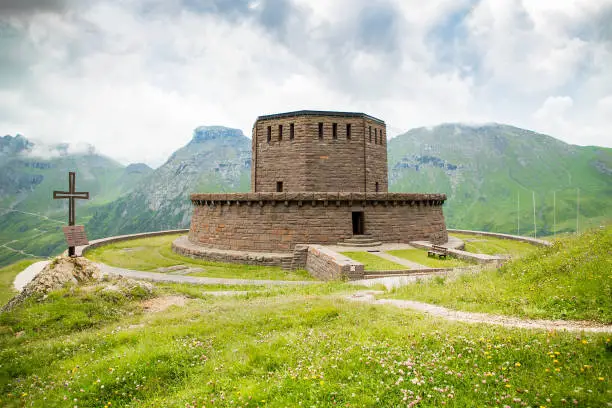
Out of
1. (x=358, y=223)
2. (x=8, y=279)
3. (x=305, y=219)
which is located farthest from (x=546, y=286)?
(x=8, y=279)

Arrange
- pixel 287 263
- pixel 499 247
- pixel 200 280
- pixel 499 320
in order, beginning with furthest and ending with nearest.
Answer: pixel 499 247
pixel 287 263
pixel 200 280
pixel 499 320

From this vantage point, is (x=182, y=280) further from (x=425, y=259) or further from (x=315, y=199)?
(x=425, y=259)

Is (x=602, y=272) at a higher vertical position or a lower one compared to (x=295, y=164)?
lower

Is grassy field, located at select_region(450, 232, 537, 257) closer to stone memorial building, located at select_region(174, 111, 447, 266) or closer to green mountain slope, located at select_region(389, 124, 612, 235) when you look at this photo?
stone memorial building, located at select_region(174, 111, 447, 266)

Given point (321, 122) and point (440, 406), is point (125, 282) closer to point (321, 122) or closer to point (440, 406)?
point (440, 406)

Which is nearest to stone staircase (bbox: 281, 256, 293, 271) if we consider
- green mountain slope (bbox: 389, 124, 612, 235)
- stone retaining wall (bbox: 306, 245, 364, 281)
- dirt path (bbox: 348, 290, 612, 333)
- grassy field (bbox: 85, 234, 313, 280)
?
grassy field (bbox: 85, 234, 313, 280)

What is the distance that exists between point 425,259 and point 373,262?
264 cm

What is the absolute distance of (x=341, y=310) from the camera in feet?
24.8

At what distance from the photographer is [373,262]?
1514 cm

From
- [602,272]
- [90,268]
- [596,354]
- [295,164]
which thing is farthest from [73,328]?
[295,164]

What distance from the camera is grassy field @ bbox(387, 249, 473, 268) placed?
49.5ft

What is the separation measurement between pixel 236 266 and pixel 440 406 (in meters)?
14.8

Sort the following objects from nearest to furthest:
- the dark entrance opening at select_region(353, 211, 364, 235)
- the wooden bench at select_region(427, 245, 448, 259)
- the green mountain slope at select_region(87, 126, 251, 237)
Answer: the wooden bench at select_region(427, 245, 448, 259) < the dark entrance opening at select_region(353, 211, 364, 235) < the green mountain slope at select_region(87, 126, 251, 237)

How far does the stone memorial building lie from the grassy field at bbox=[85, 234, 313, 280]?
1.39 m
